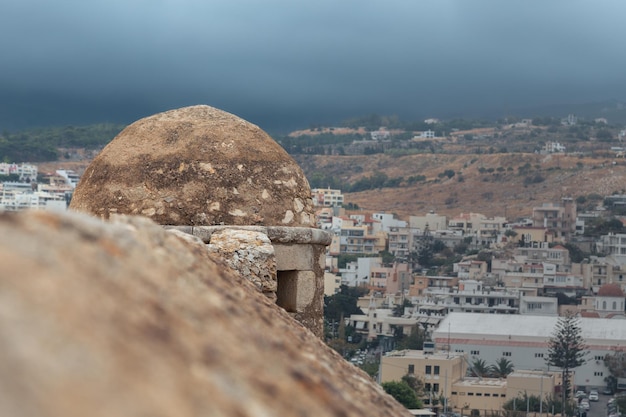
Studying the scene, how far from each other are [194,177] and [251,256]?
3.59ft

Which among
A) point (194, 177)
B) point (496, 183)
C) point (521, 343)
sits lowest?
point (521, 343)

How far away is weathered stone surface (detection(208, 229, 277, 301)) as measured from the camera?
18.4ft

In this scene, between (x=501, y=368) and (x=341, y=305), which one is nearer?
(x=501, y=368)

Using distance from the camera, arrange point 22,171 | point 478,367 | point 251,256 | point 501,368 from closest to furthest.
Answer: point 251,256, point 501,368, point 478,367, point 22,171

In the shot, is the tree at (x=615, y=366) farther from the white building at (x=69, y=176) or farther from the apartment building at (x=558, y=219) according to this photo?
the white building at (x=69, y=176)

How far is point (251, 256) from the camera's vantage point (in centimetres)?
566

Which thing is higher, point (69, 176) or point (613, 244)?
point (69, 176)

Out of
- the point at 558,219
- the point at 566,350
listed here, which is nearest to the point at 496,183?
the point at 558,219

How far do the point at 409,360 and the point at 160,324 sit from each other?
55733 millimetres

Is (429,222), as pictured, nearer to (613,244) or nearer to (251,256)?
(613,244)

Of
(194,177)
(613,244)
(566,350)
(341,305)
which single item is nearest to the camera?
(194,177)

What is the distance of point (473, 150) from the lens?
388ft

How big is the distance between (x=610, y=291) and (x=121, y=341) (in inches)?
3119

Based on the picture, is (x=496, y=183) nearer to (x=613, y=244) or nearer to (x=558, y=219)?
(x=558, y=219)
